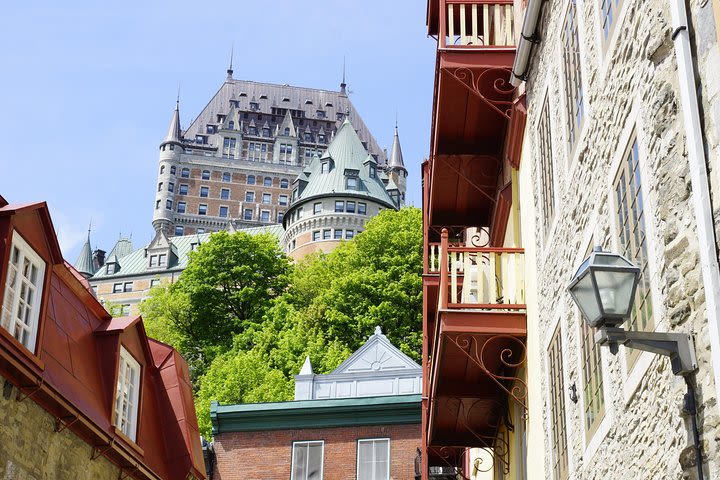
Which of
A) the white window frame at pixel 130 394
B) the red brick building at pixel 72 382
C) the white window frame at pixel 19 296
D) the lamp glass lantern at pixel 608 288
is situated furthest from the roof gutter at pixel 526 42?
the white window frame at pixel 130 394

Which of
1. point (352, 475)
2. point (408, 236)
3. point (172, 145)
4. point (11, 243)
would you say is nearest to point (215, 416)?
point (352, 475)

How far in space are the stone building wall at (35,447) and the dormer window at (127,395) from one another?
1.29 m

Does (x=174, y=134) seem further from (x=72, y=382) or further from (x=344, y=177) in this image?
(x=72, y=382)

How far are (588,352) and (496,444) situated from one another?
6.99m

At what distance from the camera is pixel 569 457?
1040 centimetres

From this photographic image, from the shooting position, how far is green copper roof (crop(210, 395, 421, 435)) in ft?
100

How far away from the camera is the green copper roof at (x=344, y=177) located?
113500mm

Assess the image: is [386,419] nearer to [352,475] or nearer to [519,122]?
[352,475]

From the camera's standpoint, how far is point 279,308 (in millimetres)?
74750

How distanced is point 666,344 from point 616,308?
0.40 meters

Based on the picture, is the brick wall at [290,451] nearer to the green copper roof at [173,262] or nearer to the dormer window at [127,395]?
the dormer window at [127,395]

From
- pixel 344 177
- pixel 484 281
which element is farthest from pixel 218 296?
pixel 484 281

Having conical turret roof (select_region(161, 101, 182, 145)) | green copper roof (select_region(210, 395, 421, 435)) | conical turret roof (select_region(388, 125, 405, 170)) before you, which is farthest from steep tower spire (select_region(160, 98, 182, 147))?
green copper roof (select_region(210, 395, 421, 435))

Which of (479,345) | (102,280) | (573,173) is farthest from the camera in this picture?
(102,280)
